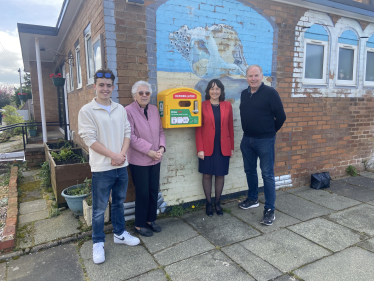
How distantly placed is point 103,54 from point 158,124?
1.15 m

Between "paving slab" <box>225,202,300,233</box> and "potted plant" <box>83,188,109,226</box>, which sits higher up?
"potted plant" <box>83,188,109,226</box>

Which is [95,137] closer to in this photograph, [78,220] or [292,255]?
[78,220]

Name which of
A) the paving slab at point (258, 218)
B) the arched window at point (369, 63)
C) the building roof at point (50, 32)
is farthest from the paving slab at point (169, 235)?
the arched window at point (369, 63)

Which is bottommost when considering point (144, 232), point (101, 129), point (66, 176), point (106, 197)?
point (144, 232)

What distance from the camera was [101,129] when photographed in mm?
2729

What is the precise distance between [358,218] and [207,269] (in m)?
2.55

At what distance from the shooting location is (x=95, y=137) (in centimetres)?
270

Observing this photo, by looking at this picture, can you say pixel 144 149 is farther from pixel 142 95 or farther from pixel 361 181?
pixel 361 181

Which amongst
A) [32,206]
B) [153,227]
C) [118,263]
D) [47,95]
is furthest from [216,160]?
[47,95]

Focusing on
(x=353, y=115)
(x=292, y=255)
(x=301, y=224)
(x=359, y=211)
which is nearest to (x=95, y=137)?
(x=292, y=255)

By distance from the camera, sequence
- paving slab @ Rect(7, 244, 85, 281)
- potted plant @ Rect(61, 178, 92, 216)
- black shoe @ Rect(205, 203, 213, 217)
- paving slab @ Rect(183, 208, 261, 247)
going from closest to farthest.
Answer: paving slab @ Rect(7, 244, 85, 281), paving slab @ Rect(183, 208, 261, 247), potted plant @ Rect(61, 178, 92, 216), black shoe @ Rect(205, 203, 213, 217)

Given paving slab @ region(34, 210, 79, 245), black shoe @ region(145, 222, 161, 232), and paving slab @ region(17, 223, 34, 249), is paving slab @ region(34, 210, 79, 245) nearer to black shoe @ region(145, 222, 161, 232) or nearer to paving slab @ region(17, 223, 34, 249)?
paving slab @ region(17, 223, 34, 249)

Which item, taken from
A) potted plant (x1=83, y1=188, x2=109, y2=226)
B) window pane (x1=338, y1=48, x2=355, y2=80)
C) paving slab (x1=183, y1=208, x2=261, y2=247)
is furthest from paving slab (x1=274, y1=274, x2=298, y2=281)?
window pane (x1=338, y1=48, x2=355, y2=80)

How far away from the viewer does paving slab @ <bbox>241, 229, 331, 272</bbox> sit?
9.15 ft
